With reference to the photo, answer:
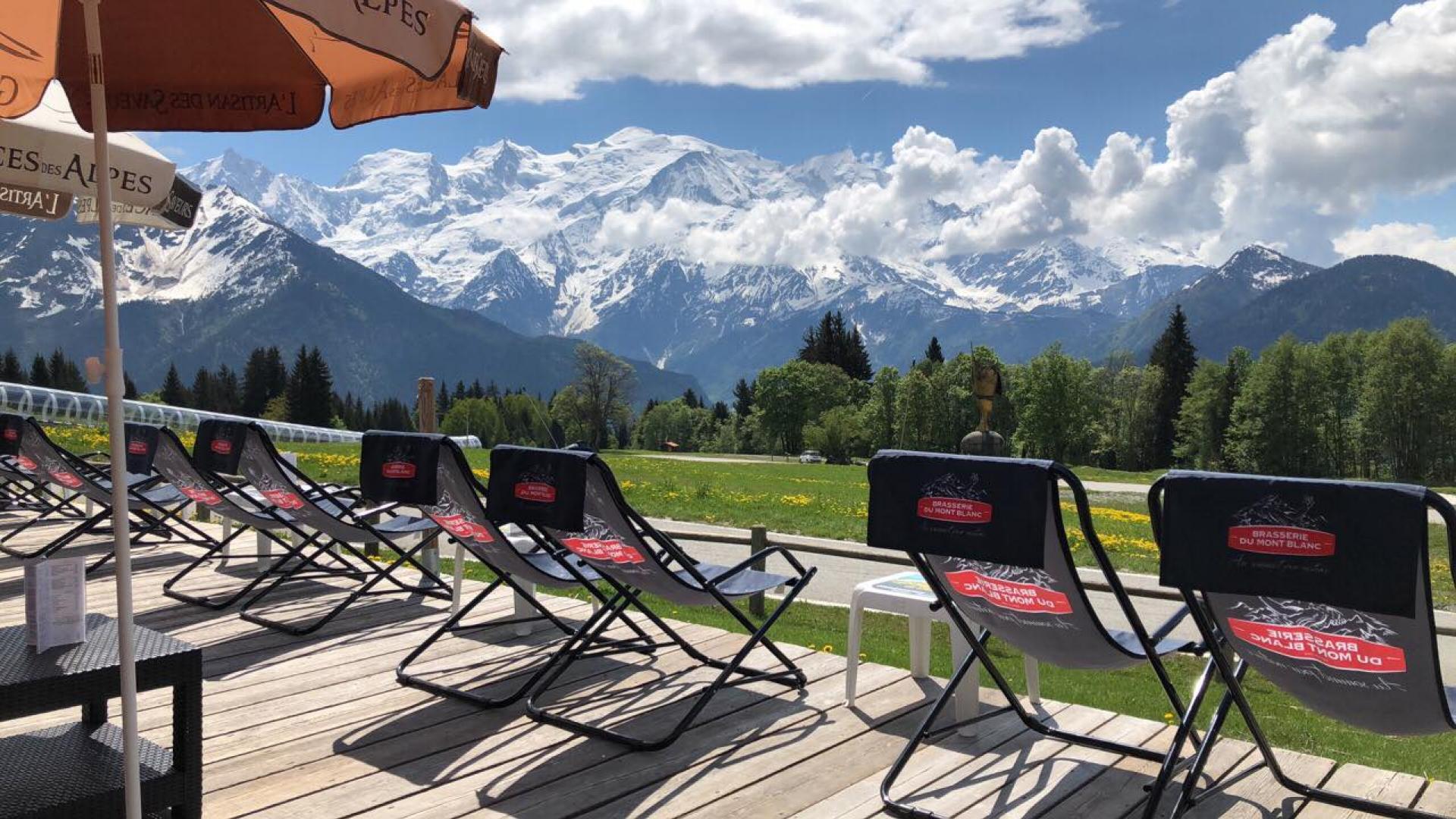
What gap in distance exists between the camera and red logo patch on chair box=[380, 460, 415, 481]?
4559 mm

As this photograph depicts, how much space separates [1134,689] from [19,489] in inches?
413

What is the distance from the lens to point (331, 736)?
3.63 m

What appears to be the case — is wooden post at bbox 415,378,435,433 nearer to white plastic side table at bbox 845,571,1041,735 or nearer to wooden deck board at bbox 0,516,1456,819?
wooden deck board at bbox 0,516,1456,819

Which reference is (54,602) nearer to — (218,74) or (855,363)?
(218,74)

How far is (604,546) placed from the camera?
390 centimetres

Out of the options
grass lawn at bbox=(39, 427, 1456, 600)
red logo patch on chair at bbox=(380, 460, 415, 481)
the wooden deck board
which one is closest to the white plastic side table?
the wooden deck board

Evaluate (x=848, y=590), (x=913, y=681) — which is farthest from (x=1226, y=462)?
(x=913, y=681)

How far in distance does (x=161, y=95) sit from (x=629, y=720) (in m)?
3.03

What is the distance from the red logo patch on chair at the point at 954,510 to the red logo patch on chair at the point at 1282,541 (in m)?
0.68

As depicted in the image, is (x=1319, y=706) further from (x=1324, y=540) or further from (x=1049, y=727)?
(x=1049, y=727)

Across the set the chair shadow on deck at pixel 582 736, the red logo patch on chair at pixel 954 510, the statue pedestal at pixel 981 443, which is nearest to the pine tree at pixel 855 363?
the statue pedestal at pixel 981 443

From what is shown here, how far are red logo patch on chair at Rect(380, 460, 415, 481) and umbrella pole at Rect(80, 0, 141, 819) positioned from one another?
2312mm

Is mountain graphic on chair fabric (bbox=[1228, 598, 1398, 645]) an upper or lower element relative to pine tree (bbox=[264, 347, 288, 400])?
lower

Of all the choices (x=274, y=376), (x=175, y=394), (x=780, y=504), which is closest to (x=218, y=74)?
(x=780, y=504)
